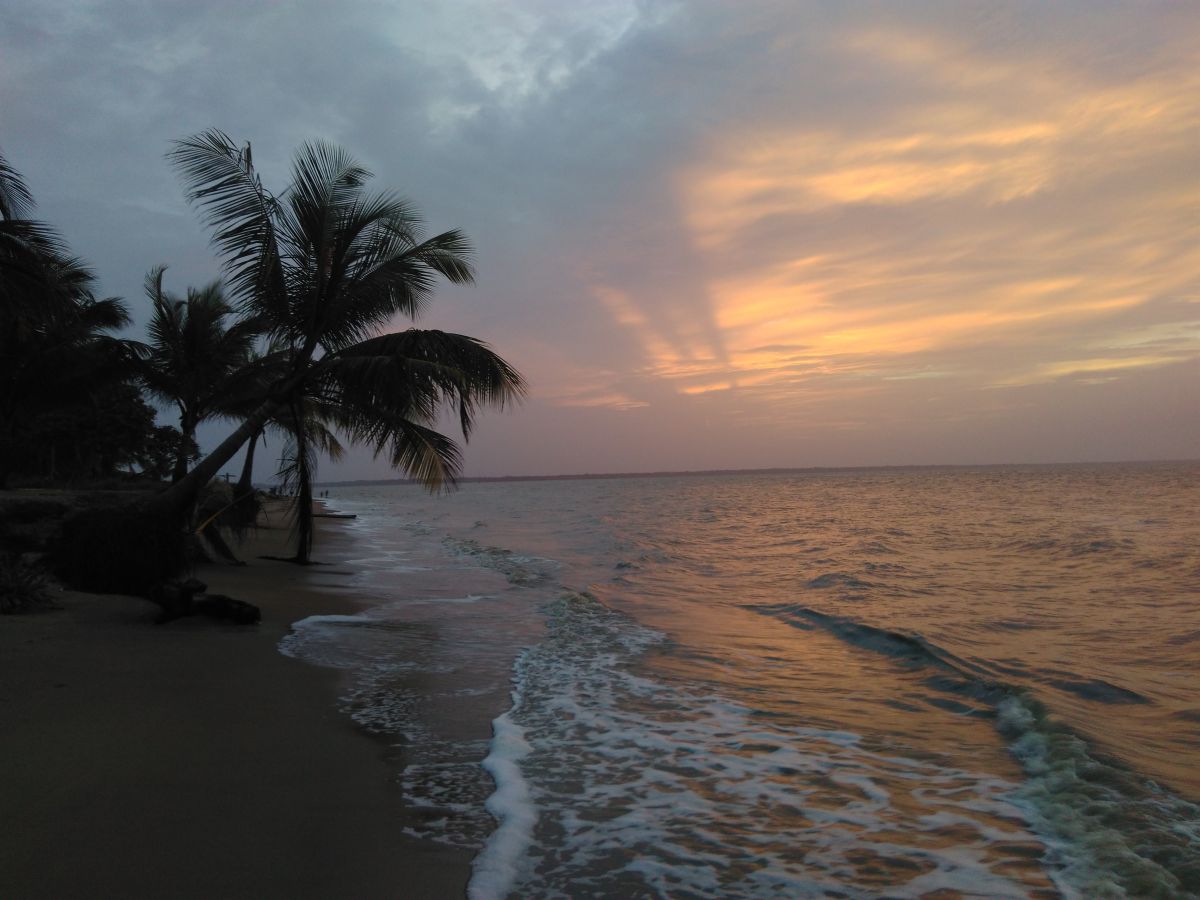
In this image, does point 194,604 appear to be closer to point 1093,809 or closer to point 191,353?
point 1093,809

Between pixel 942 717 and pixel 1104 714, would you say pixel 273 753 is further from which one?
pixel 1104 714

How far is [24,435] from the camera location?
23125 millimetres

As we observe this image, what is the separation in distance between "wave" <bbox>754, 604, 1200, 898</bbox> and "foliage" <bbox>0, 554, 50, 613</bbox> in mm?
9398

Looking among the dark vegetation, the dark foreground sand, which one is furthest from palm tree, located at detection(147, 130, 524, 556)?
the dark foreground sand

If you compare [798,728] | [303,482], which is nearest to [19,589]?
[303,482]

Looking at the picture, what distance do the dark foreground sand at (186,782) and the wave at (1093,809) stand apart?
3.19 meters

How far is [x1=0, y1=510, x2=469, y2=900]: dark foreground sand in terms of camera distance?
10.2 feet

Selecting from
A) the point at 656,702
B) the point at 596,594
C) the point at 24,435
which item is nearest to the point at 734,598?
the point at 596,594

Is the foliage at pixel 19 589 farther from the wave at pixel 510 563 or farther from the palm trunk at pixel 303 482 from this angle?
the wave at pixel 510 563

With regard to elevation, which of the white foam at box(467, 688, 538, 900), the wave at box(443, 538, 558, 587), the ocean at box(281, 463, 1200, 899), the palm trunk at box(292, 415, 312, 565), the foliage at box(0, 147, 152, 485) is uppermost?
the foliage at box(0, 147, 152, 485)

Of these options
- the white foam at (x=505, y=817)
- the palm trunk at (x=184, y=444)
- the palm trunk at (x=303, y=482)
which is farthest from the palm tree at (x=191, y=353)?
the white foam at (x=505, y=817)

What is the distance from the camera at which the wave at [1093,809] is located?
3.52m

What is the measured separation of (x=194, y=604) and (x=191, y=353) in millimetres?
12166

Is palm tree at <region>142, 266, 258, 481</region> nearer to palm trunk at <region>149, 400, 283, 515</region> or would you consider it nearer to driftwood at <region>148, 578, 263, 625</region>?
palm trunk at <region>149, 400, 283, 515</region>
